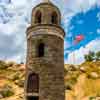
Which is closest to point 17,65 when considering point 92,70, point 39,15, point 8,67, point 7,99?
point 8,67

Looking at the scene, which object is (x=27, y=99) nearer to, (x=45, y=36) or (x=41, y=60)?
(x=41, y=60)

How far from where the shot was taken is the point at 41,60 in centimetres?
2488

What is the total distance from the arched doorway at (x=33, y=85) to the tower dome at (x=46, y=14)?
5966 mm

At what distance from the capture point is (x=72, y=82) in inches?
2240

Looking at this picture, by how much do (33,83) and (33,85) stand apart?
0.21 m

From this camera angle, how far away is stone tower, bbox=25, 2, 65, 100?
2416 cm

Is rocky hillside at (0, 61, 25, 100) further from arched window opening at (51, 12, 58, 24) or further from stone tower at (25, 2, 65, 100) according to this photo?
arched window opening at (51, 12, 58, 24)

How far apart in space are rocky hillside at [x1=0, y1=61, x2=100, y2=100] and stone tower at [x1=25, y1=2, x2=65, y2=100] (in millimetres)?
20778

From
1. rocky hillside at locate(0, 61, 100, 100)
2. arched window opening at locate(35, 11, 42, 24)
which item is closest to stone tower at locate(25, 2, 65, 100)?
arched window opening at locate(35, 11, 42, 24)

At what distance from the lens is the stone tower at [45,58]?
79.3 feet

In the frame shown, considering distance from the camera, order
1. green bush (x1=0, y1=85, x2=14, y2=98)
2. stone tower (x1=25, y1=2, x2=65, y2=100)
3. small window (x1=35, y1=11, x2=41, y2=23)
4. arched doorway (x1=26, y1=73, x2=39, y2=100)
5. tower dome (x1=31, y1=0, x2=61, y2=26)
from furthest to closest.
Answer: green bush (x1=0, y1=85, x2=14, y2=98) < small window (x1=35, y1=11, x2=41, y2=23) < tower dome (x1=31, y1=0, x2=61, y2=26) < arched doorway (x1=26, y1=73, x2=39, y2=100) < stone tower (x1=25, y1=2, x2=65, y2=100)

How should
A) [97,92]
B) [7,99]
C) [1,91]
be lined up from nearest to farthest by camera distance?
[7,99]
[1,91]
[97,92]

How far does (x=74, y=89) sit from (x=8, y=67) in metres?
27.6

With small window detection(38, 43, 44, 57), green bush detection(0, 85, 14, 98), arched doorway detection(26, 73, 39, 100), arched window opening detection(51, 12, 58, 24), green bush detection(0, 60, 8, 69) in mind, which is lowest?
green bush detection(0, 85, 14, 98)
